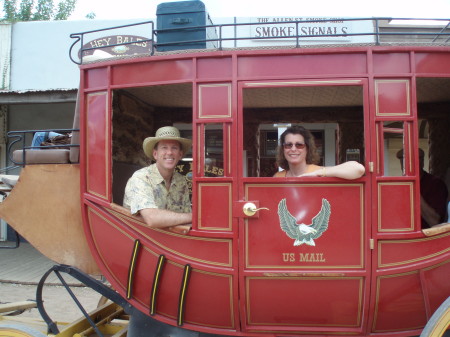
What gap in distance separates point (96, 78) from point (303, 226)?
5.49 ft

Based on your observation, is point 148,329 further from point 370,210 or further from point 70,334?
point 370,210

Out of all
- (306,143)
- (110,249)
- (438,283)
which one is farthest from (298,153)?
(110,249)

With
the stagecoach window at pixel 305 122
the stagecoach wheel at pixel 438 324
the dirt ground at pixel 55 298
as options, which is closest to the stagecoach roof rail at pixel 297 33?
the stagecoach window at pixel 305 122

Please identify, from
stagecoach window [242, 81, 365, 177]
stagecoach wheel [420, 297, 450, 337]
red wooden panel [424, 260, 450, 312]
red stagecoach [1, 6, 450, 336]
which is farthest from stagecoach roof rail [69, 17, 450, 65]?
stagecoach wheel [420, 297, 450, 337]

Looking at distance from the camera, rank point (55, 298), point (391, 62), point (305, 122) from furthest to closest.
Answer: point (55, 298), point (305, 122), point (391, 62)

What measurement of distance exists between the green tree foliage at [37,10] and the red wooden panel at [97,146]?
14.7 metres

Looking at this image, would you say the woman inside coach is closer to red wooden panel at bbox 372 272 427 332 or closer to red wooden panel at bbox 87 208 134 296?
red wooden panel at bbox 372 272 427 332

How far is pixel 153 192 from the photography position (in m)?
2.75

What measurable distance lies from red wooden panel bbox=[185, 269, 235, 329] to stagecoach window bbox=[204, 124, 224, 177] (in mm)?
614

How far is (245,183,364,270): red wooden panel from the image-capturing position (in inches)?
93.0

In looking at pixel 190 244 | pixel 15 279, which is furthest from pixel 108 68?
pixel 15 279

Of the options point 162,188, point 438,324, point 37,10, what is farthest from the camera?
point 37,10

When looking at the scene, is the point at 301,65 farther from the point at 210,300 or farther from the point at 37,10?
the point at 37,10

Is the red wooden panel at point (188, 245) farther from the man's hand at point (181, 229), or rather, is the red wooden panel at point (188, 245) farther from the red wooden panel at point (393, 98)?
the red wooden panel at point (393, 98)
